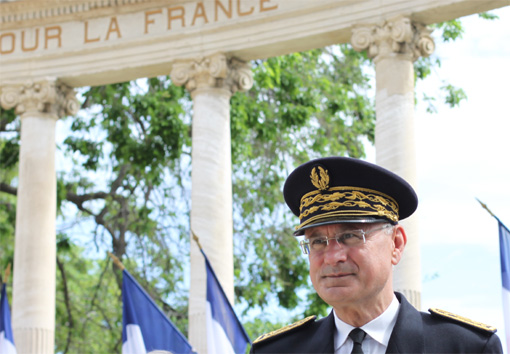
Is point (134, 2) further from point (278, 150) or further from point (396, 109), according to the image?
point (278, 150)

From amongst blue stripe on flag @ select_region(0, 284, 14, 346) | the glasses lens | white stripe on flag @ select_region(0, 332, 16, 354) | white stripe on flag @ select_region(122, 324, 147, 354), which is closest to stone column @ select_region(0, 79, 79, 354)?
blue stripe on flag @ select_region(0, 284, 14, 346)

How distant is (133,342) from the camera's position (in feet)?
82.8

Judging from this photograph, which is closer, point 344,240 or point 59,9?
point 344,240

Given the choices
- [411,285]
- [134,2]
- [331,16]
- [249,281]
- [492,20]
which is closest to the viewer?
[411,285]

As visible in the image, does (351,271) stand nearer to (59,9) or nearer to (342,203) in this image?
(342,203)

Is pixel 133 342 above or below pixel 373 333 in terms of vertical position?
above

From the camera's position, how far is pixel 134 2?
33500 millimetres

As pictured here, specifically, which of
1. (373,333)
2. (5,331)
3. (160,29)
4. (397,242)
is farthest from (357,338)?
(160,29)

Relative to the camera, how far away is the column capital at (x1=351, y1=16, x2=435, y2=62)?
28641 mm

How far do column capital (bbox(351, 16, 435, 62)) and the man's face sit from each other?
2085 centimetres

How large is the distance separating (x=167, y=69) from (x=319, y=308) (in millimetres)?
13548

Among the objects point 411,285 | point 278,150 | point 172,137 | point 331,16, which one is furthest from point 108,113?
point 411,285

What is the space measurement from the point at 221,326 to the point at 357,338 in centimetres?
1803

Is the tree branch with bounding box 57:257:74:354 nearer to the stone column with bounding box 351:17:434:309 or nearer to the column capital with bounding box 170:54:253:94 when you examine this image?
the column capital with bounding box 170:54:253:94
